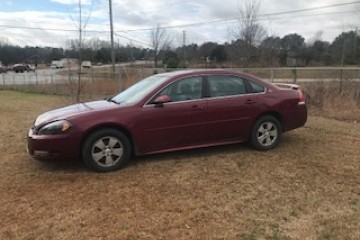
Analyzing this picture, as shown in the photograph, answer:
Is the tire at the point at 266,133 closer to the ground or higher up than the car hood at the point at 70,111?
closer to the ground

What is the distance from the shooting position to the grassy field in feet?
13.5

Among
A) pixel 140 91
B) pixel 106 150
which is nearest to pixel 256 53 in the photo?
pixel 140 91

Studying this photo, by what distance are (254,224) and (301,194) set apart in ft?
3.50

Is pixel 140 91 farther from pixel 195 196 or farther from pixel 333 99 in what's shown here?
pixel 333 99

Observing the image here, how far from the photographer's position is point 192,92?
6.58 metres

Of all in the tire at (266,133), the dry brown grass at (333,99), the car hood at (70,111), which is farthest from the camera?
the dry brown grass at (333,99)

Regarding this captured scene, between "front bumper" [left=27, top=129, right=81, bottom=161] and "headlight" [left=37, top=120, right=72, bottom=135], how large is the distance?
0.19 ft

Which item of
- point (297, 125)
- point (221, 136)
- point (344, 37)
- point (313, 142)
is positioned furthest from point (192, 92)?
point (344, 37)

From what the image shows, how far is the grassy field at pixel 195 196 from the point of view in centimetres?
411

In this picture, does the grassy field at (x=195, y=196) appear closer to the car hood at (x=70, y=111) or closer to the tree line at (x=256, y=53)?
the car hood at (x=70, y=111)

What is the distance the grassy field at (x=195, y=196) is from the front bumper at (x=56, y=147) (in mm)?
266

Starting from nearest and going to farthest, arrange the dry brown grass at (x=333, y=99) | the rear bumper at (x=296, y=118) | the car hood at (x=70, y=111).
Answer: the car hood at (x=70, y=111) → the rear bumper at (x=296, y=118) → the dry brown grass at (x=333, y=99)

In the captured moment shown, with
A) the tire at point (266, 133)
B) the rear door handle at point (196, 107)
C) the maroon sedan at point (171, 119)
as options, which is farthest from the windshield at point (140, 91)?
the tire at point (266, 133)

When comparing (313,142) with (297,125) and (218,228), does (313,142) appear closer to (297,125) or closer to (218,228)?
(297,125)
